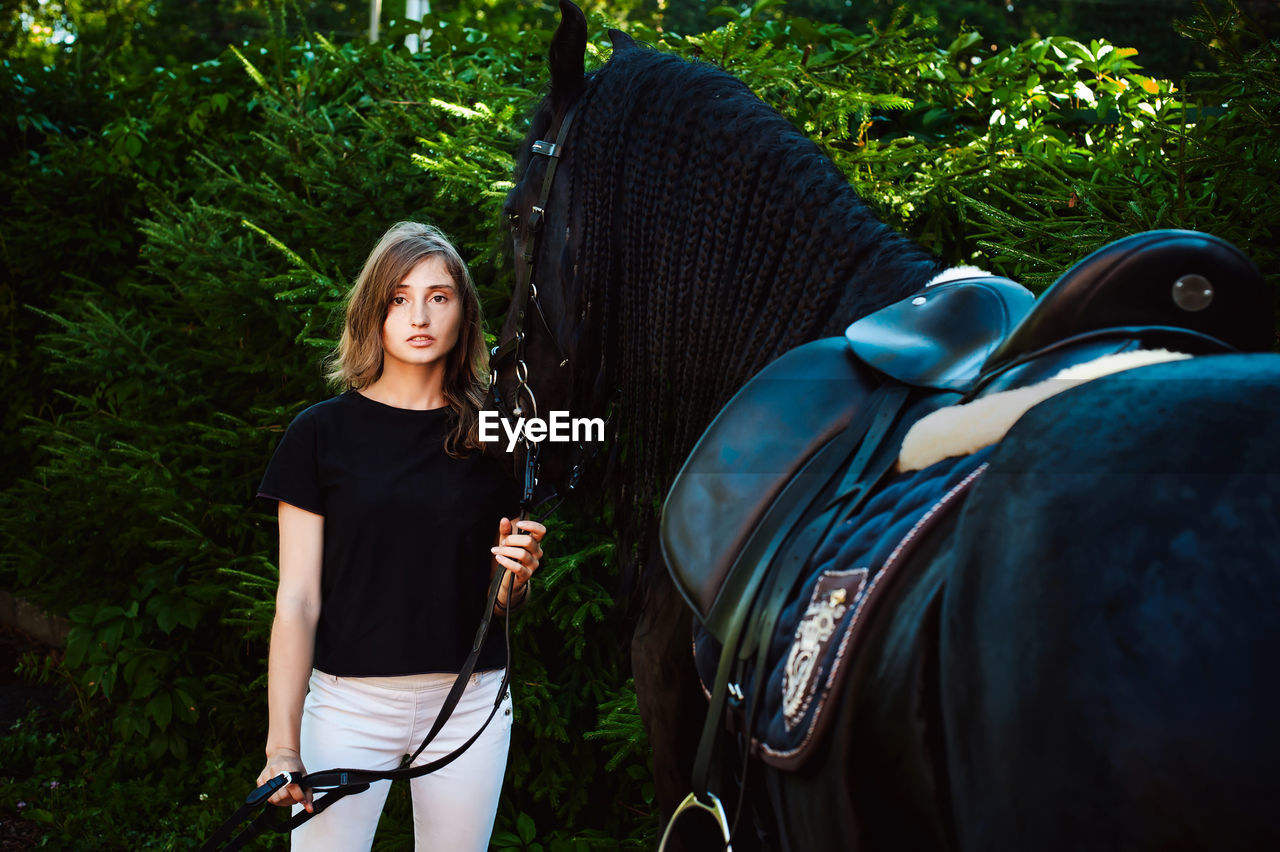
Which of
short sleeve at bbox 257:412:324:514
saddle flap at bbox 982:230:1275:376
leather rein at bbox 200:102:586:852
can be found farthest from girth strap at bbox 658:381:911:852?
short sleeve at bbox 257:412:324:514

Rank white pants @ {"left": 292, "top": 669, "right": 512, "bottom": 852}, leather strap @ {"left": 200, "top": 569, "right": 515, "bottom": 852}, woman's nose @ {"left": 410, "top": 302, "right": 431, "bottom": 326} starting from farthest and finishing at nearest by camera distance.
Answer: woman's nose @ {"left": 410, "top": 302, "right": 431, "bottom": 326} → white pants @ {"left": 292, "top": 669, "right": 512, "bottom": 852} → leather strap @ {"left": 200, "top": 569, "right": 515, "bottom": 852}

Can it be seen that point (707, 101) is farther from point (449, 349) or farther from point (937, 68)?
point (937, 68)

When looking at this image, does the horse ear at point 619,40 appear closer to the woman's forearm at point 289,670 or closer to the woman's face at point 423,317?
the woman's face at point 423,317

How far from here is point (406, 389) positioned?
2178mm

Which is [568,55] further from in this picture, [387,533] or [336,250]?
[336,250]

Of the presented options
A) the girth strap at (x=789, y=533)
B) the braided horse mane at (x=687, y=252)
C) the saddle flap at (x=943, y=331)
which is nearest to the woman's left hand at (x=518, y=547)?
the braided horse mane at (x=687, y=252)

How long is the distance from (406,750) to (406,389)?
31.6 inches

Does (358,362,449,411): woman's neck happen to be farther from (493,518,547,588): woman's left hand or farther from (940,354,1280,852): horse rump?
(940,354,1280,852): horse rump

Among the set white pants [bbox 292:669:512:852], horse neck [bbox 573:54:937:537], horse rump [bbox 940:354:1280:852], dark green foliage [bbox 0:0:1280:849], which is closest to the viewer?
horse rump [bbox 940:354:1280:852]

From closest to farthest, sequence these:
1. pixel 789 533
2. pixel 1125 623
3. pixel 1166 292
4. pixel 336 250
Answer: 1. pixel 1125 623
2. pixel 1166 292
3. pixel 789 533
4. pixel 336 250

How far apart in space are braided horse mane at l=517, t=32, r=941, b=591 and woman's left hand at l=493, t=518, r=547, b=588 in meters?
0.23

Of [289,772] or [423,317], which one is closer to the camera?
[289,772]

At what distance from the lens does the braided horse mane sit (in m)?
1.66

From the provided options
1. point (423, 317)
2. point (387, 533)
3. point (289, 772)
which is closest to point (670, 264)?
point (423, 317)
